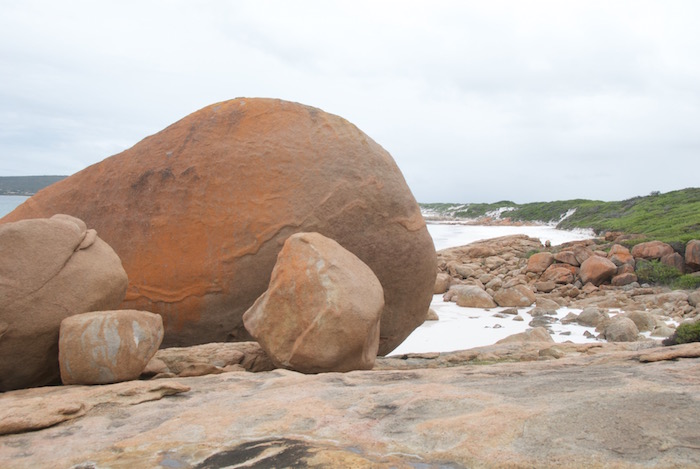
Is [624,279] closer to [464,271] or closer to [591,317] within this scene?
[464,271]

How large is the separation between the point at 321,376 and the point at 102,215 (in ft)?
9.89

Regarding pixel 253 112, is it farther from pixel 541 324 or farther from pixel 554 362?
pixel 541 324

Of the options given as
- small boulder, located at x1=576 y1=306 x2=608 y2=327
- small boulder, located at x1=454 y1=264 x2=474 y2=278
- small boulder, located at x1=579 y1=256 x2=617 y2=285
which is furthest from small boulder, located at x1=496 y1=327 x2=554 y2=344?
small boulder, located at x1=454 y1=264 x2=474 y2=278

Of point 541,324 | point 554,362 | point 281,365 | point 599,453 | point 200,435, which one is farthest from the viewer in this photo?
point 541,324

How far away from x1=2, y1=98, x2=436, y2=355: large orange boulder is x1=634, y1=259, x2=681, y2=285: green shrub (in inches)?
340

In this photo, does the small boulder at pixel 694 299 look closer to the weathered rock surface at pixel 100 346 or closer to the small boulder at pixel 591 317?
the small boulder at pixel 591 317

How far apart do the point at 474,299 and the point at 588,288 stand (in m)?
2.91

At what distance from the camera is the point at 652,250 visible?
45.3 ft

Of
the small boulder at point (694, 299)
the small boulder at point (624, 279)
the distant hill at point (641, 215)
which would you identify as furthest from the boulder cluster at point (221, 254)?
the distant hill at point (641, 215)

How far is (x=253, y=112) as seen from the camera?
5891 millimetres

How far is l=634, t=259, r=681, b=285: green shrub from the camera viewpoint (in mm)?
12453

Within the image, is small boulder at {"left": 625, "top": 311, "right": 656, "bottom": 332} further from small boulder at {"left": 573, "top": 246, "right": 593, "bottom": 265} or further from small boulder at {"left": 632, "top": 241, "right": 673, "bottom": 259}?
small boulder at {"left": 632, "top": 241, "right": 673, "bottom": 259}

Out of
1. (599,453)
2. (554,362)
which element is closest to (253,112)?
(554,362)

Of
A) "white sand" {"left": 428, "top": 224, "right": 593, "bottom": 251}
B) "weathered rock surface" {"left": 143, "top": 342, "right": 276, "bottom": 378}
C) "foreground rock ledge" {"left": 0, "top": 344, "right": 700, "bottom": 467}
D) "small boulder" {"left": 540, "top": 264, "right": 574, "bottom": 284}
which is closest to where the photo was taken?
"foreground rock ledge" {"left": 0, "top": 344, "right": 700, "bottom": 467}
